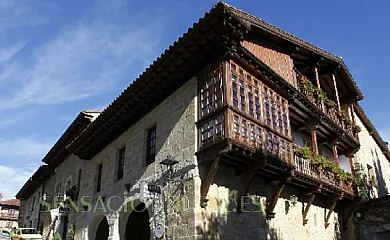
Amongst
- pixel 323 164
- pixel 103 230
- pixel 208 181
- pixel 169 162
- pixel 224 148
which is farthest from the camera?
pixel 103 230

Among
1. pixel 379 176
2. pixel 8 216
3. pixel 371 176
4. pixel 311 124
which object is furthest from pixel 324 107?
pixel 8 216

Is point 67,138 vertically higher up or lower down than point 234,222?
higher up

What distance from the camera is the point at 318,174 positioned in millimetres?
11539

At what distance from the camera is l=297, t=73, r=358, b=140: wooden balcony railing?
12656 mm

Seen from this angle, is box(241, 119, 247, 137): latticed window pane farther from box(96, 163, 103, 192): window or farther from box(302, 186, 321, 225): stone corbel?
box(96, 163, 103, 192): window

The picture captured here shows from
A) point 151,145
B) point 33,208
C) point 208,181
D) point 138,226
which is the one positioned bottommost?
point 138,226

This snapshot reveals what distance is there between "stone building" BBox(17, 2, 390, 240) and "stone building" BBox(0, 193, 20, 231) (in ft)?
111

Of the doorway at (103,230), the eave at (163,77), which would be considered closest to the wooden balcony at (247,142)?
the eave at (163,77)

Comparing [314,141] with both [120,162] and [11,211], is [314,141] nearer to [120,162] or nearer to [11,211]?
[120,162]

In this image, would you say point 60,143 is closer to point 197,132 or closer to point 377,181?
point 197,132

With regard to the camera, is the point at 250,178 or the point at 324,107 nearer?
the point at 250,178

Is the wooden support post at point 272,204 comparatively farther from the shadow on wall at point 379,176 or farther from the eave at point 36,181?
the eave at point 36,181

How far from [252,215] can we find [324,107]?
5.57 m

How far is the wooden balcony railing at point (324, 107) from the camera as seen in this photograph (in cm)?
1266
